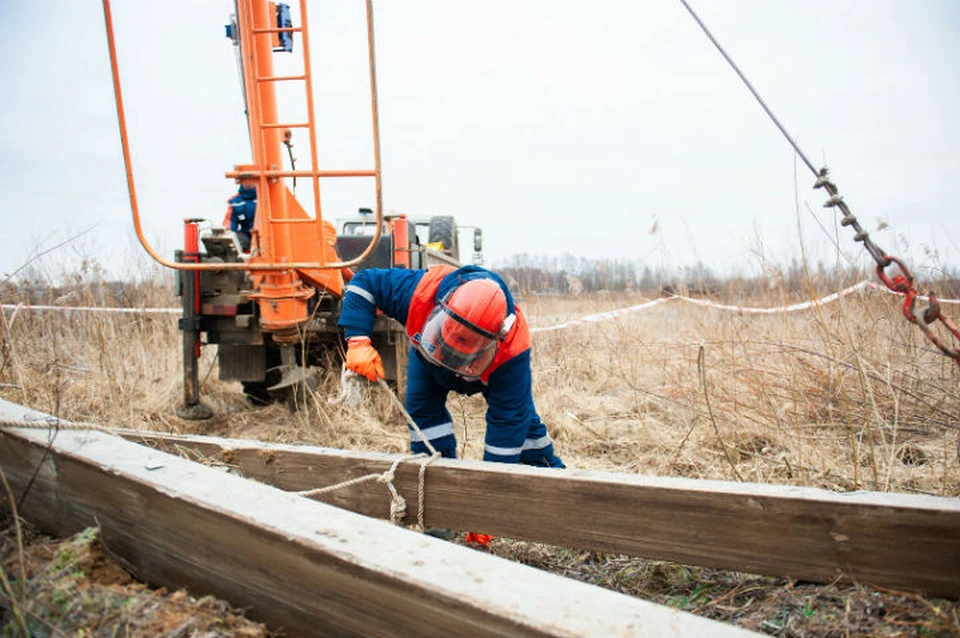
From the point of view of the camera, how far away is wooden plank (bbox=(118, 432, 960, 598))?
1.37 meters

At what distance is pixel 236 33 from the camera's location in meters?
4.11

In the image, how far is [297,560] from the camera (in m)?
1.05

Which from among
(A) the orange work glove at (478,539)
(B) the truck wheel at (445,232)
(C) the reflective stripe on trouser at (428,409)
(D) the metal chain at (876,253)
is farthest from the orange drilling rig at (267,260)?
(B) the truck wheel at (445,232)

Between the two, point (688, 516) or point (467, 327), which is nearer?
point (688, 516)

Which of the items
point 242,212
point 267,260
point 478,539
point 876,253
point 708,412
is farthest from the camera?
point 242,212

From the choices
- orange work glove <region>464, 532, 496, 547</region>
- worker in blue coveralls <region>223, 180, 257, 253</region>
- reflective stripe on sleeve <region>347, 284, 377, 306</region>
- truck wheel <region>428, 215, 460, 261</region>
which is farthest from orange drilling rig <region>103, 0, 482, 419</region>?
truck wheel <region>428, 215, 460, 261</region>

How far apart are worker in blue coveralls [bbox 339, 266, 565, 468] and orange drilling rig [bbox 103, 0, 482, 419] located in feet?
1.60

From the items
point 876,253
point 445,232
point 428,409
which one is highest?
point 445,232

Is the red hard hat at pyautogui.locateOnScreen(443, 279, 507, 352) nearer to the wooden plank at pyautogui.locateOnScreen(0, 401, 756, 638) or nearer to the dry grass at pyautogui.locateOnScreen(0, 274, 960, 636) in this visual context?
the dry grass at pyautogui.locateOnScreen(0, 274, 960, 636)

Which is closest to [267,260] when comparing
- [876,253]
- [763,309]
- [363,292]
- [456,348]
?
[363,292]

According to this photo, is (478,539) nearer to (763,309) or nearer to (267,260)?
(267,260)

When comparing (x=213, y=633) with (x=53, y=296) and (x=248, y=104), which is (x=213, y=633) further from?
(x=53, y=296)

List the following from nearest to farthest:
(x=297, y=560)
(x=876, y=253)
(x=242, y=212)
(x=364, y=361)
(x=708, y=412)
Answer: (x=297, y=560) → (x=876, y=253) → (x=364, y=361) → (x=708, y=412) → (x=242, y=212)

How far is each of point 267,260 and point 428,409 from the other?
1.88 m
